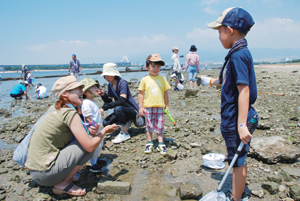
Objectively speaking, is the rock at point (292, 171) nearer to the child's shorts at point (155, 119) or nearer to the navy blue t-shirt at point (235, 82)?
the navy blue t-shirt at point (235, 82)

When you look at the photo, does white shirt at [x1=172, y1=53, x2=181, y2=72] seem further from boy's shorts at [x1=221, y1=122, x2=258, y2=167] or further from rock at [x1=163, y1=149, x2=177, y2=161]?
boy's shorts at [x1=221, y1=122, x2=258, y2=167]

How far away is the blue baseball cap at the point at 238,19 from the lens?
6.97ft

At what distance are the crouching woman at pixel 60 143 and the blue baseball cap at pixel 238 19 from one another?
2019 mm

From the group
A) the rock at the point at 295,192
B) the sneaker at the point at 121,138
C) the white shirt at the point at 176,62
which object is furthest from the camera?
the white shirt at the point at 176,62

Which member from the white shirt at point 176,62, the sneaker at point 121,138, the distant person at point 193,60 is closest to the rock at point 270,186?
the sneaker at point 121,138

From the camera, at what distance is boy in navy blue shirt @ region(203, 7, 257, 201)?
82.2 inches

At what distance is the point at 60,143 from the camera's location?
105 inches

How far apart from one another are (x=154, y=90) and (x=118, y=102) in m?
1.05

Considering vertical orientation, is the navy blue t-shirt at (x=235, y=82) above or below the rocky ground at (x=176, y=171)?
above

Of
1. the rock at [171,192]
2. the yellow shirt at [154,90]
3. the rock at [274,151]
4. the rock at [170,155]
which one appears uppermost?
the yellow shirt at [154,90]

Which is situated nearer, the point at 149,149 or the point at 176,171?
the point at 176,171

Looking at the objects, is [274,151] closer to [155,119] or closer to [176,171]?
[176,171]

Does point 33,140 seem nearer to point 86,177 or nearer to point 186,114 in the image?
point 86,177

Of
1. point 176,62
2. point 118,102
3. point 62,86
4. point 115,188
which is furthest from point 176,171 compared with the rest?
→ point 176,62
